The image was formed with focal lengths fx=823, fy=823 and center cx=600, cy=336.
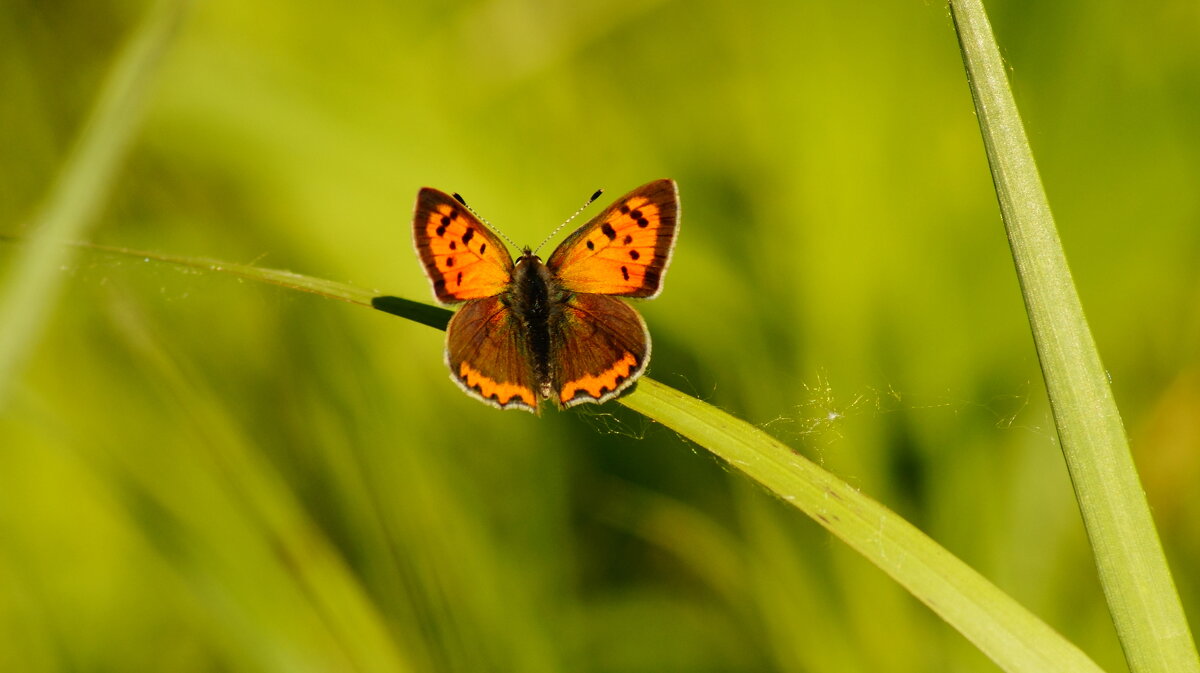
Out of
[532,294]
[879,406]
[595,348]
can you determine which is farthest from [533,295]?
[879,406]

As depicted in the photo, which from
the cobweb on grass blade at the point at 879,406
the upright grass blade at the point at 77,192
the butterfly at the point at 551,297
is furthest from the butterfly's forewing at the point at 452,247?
the cobweb on grass blade at the point at 879,406

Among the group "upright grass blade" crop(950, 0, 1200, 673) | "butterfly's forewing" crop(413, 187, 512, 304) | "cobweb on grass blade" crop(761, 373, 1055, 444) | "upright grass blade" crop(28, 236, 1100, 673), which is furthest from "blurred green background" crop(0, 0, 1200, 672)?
"upright grass blade" crop(950, 0, 1200, 673)

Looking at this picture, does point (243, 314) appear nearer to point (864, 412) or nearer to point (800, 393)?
point (800, 393)

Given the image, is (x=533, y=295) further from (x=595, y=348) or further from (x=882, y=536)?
(x=882, y=536)

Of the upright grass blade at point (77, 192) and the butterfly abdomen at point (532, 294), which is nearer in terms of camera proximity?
the upright grass blade at point (77, 192)

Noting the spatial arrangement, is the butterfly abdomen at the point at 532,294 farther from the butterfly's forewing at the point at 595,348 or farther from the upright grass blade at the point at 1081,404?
the upright grass blade at the point at 1081,404

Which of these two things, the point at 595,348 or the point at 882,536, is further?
the point at 595,348
